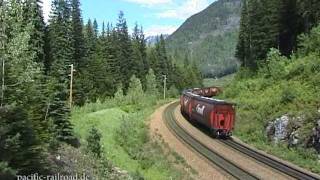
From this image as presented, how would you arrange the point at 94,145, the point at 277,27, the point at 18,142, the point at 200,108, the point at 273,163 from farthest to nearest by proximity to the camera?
the point at 277,27 < the point at 200,108 < the point at 273,163 < the point at 94,145 < the point at 18,142

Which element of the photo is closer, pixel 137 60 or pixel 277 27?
pixel 277 27

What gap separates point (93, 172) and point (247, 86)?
140 ft

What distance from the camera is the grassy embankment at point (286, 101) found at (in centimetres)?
3269

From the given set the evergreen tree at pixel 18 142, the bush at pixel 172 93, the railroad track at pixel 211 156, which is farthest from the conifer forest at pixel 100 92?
the bush at pixel 172 93

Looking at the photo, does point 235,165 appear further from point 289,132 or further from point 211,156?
point 289,132

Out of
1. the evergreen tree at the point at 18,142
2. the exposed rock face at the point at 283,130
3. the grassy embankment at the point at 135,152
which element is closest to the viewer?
the evergreen tree at the point at 18,142

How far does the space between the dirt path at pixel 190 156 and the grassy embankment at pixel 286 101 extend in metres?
5.99

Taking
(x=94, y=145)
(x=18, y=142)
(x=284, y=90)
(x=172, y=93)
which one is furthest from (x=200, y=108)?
(x=172, y=93)

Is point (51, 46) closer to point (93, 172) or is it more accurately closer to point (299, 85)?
point (299, 85)

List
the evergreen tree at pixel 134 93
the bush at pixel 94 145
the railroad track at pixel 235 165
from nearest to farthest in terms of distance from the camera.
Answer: the bush at pixel 94 145 → the railroad track at pixel 235 165 → the evergreen tree at pixel 134 93

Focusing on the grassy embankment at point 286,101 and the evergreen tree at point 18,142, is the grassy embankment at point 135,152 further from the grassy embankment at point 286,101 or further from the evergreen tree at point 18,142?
the grassy embankment at point 286,101

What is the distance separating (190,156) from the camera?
3112cm

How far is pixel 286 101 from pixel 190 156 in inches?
514

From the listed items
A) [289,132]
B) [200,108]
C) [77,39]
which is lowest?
[289,132]
